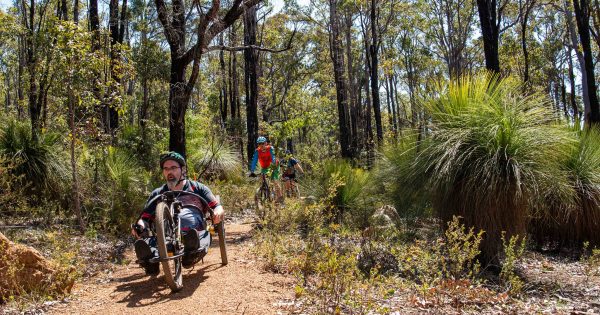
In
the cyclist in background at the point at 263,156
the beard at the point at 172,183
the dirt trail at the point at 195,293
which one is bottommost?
the dirt trail at the point at 195,293

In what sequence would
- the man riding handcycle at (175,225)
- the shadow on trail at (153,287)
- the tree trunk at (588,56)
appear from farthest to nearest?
the tree trunk at (588,56)
the shadow on trail at (153,287)
the man riding handcycle at (175,225)

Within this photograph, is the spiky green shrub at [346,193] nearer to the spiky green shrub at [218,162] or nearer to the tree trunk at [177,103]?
the tree trunk at [177,103]

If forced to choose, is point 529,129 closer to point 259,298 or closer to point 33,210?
point 259,298

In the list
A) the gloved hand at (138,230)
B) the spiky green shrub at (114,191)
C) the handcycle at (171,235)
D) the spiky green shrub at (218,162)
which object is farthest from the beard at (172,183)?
the spiky green shrub at (218,162)

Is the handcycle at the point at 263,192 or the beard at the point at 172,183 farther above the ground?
the beard at the point at 172,183

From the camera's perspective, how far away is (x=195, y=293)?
438 cm

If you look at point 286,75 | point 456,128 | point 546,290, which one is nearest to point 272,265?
point 456,128

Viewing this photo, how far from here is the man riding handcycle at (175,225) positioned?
418 cm

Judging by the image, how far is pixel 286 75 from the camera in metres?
31.6

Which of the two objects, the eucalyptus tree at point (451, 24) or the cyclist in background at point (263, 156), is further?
the eucalyptus tree at point (451, 24)

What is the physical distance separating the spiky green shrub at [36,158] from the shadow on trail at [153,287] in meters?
3.49

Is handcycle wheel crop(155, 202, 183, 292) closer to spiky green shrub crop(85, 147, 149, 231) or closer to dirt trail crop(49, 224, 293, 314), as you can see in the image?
dirt trail crop(49, 224, 293, 314)

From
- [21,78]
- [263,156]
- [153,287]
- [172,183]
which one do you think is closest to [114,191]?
[263,156]

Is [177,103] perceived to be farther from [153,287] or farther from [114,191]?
[153,287]
